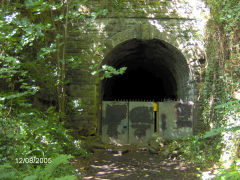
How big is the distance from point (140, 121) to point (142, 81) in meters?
7.60

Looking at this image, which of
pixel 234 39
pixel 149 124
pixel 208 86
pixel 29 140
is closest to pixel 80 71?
pixel 149 124

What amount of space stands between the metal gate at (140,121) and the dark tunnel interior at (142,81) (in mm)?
1100

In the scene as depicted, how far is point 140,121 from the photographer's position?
8.88 m

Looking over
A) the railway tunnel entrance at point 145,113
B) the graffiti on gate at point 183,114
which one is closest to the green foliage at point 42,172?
the railway tunnel entrance at point 145,113

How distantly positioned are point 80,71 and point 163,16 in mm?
3737

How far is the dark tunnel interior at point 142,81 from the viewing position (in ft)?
35.4

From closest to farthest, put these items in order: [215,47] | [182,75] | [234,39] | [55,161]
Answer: [55,161], [234,39], [215,47], [182,75]

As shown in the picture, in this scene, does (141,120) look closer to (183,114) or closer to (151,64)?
(183,114)

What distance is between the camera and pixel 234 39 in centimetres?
711

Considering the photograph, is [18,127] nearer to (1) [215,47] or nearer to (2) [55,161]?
(2) [55,161]

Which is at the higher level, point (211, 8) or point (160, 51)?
point (211, 8)
